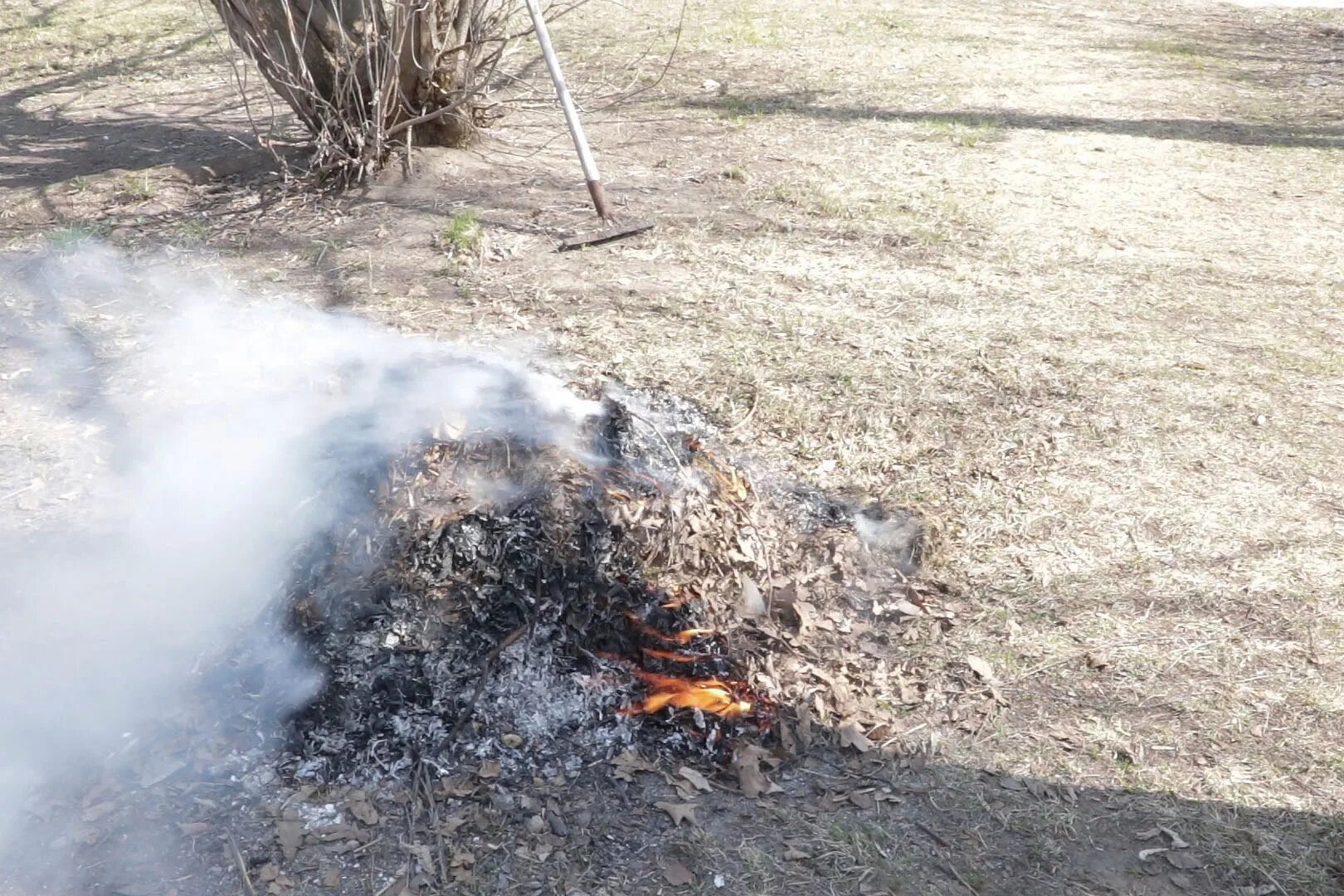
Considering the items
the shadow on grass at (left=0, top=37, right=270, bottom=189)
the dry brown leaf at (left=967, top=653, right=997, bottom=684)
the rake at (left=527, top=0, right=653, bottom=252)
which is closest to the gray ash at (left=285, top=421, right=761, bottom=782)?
the dry brown leaf at (left=967, top=653, right=997, bottom=684)

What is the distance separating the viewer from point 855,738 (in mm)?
2955

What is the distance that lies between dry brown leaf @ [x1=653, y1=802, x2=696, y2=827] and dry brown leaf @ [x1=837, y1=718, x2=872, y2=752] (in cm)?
47

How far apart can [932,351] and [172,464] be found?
2992 millimetres

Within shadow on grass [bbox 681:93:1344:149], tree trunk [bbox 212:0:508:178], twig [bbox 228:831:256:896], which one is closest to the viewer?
twig [bbox 228:831:256:896]

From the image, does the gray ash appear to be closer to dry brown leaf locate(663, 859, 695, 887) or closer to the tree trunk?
dry brown leaf locate(663, 859, 695, 887)

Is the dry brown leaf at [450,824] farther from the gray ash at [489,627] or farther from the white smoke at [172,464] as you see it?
the white smoke at [172,464]

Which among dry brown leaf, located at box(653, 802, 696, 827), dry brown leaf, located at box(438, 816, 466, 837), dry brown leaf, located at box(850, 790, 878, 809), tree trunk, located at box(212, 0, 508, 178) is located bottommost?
dry brown leaf, located at box(850, 790, 878, 809)

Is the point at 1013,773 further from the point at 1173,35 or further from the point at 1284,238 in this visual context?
the point at 1173,35

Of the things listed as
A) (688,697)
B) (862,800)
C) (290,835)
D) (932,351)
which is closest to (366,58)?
(932,351)

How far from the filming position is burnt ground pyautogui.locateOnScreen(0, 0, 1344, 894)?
2689mm

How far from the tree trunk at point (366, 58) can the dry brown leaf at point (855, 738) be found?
4.12 metres

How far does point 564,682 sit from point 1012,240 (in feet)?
12.7

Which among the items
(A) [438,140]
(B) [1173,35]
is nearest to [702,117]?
(A) [438,140]

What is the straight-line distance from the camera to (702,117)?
24.3ft
